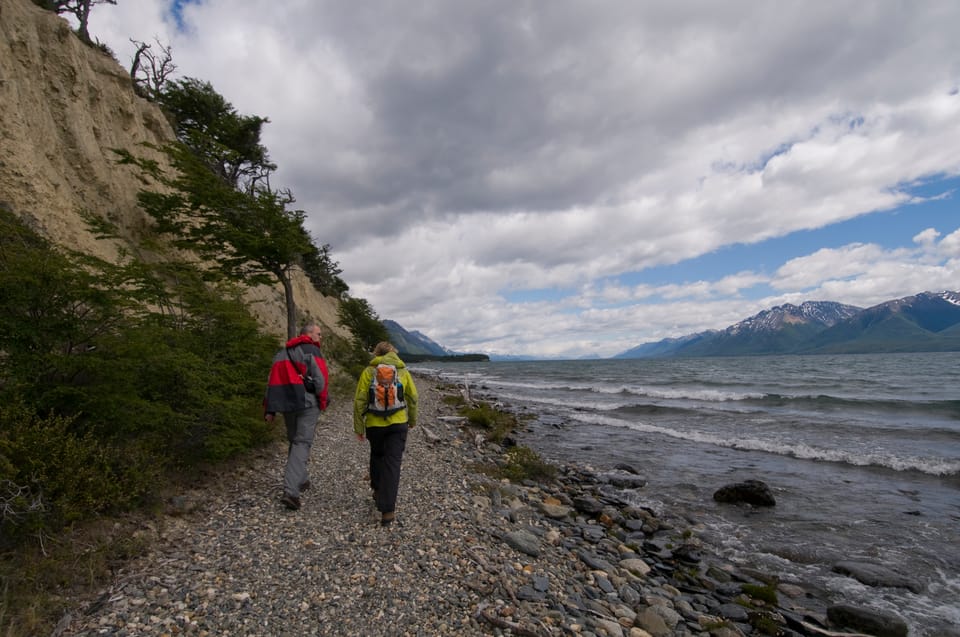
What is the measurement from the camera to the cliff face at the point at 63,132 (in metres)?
12.4

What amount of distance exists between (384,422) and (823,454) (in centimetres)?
1592

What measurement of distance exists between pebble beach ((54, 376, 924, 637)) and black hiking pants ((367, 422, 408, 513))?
39cm

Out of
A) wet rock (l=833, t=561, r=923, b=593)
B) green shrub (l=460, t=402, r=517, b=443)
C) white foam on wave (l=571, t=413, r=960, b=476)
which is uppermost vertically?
green shrub (l=460, t=402, r=517, b=443)

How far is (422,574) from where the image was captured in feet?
15.5

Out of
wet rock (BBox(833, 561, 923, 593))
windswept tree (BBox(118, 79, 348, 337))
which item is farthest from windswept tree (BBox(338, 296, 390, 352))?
wet rock (BBox(833, 561, 923, 593))

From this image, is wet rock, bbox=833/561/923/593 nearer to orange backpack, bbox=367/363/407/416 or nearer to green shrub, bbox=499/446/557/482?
green shrub, bbox=499/446/557/482

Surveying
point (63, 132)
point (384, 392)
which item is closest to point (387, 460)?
point (384, 392)

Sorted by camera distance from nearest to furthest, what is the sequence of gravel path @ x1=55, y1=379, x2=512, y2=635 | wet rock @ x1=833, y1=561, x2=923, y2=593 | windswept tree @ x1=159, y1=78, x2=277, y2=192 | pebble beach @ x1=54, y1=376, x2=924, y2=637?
gravel path @ x1=55, y1=379, x2=512, y2=635
pebble beach @ x1=54, y1=376, x2=924, y2=637
wet rock @ x1=833, y1=561, x2=923, y2=593
windswept tree @ x1=159, y1=78, x2=277, y2=192

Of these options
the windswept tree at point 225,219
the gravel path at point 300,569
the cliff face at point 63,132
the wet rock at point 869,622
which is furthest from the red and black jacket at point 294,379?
the windswept tree at point 225,219

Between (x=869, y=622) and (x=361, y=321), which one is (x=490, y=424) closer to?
(x=869, y=622)

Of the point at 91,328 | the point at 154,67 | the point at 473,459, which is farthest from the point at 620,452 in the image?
the point at 154,67

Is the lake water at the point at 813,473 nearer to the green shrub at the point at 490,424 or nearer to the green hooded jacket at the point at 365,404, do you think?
the green shrub at the point at 490,424

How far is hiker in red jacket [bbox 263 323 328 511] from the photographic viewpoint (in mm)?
6176

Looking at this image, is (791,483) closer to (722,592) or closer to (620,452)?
(620,452)
